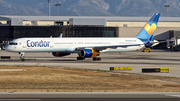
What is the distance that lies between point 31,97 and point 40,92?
2282 mm

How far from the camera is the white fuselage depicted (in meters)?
54.8

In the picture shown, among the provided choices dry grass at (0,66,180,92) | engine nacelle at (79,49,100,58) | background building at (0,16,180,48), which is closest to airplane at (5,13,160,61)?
engine nacelle at (79,49,100,58)

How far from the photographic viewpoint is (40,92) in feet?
76.6

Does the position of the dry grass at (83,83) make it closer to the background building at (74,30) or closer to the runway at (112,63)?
the runway at (112,63)

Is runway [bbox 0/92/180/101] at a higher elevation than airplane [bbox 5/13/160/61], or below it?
below

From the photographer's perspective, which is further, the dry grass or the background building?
→ the background building

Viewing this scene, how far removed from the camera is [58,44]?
56562 mm

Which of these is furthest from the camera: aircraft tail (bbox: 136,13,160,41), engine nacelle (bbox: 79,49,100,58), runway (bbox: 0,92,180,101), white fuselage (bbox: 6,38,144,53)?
aircraft tail (bbox: 136,13,160,41)

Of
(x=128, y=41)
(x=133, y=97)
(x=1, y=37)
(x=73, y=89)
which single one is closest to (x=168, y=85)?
(x=133, y=97)

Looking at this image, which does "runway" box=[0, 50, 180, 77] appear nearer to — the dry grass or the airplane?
the airplane

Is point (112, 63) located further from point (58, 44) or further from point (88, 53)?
point (58, 44)

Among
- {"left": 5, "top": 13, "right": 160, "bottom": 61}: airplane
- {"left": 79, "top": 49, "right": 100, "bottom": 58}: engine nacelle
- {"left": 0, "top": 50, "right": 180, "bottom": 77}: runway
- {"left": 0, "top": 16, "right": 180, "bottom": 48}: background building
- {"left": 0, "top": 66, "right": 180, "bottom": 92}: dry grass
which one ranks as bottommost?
{"left": 0, "top": 66, "right": 180, "bottom": 92}: dry grass

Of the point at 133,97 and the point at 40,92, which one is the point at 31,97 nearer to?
the point at 40,92

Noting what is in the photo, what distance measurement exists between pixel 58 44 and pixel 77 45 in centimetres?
390
